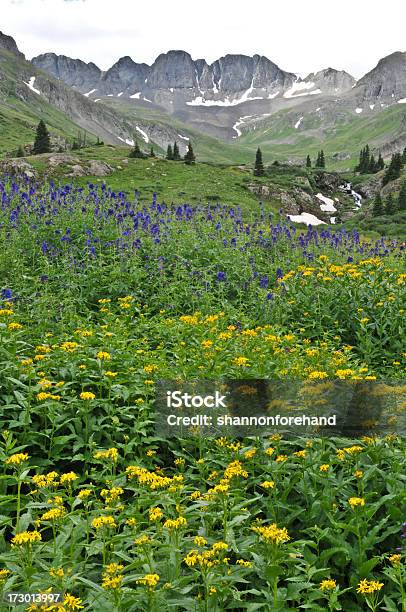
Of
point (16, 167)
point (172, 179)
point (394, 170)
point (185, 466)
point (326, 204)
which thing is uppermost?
point (394, 170)

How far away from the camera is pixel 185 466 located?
5633mm

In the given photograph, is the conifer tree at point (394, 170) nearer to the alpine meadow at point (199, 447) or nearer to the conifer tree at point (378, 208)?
the conifer tree at point (378, 208)

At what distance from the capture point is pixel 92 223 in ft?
47.6

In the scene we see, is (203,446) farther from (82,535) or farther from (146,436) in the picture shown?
(82,535)

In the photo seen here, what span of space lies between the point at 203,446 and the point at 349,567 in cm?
176

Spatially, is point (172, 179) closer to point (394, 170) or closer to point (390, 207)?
point (390, 207)

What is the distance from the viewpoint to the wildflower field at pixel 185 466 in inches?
137

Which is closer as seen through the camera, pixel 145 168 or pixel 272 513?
pixel 272 513

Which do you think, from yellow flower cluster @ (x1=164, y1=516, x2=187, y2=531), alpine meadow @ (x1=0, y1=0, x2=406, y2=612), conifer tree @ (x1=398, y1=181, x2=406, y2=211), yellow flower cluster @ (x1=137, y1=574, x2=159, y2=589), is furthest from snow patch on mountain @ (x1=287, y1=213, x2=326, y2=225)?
yellow flower cluster @ (x1=137, y1=574, x2=159, y2=589)

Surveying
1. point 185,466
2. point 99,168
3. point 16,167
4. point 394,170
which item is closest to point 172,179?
point 99,168

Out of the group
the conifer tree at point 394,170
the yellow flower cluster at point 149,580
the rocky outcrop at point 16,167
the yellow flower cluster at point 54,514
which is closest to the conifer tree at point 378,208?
the conifer tree at point 394,170

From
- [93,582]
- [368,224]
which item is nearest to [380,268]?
[93,582]

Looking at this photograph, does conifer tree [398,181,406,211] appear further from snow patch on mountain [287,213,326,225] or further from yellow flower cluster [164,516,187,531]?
yellow flower cluster [164,516,187,531]

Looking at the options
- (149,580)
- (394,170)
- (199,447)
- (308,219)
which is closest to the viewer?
(149,580)
